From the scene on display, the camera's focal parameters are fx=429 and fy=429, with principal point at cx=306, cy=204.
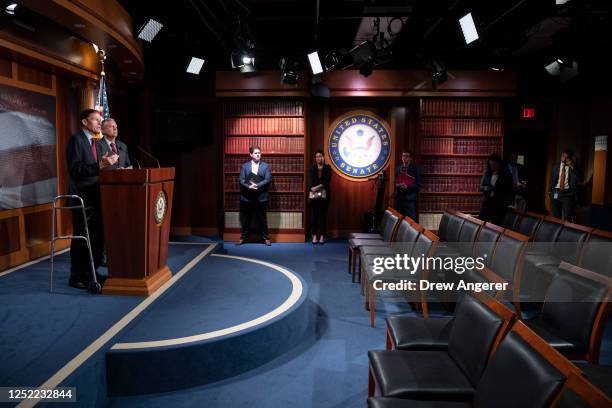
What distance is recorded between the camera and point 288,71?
632 centimetres

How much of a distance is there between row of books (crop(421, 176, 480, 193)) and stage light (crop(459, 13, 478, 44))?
2.62 m

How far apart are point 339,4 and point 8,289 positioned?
4824 mm

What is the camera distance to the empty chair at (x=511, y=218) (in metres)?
4.96

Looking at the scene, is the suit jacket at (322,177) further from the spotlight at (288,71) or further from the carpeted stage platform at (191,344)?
the carpeted stage platform at (191,344)

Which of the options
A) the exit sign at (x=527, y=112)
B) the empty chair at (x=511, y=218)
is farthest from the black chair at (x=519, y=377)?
the exit sign at (x=527, y=112)

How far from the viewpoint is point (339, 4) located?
18.3ft

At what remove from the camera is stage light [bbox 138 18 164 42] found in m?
4.61

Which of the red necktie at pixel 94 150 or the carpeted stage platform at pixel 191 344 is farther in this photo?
the red necktie at pixel 94 150

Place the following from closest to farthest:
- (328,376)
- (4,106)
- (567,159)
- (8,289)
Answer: (328,376)
(8,289)
(4,106)
(567,159)

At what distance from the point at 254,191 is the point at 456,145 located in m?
3.35

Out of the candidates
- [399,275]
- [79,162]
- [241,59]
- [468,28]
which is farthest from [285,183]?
[79,162]

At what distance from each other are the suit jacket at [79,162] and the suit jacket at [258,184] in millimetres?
3275

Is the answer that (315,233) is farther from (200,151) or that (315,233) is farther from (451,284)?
(451,284)

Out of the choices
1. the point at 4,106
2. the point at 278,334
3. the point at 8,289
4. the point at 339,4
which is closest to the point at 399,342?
the point at 278,334
